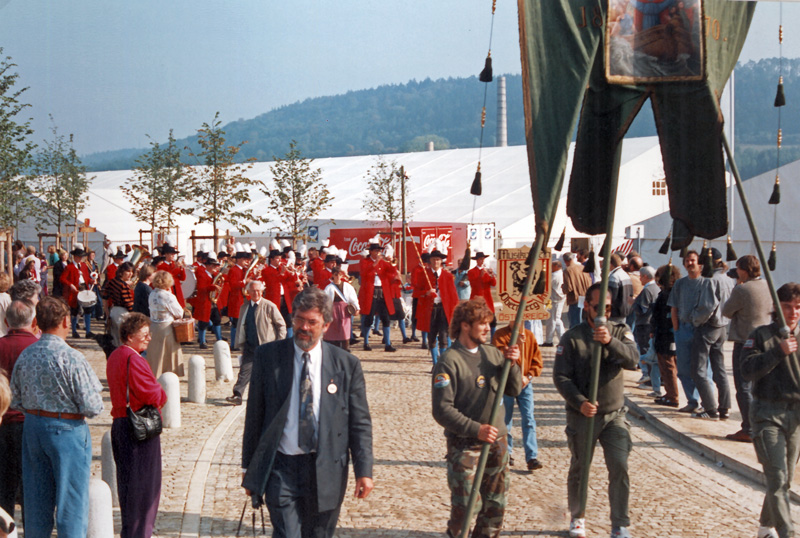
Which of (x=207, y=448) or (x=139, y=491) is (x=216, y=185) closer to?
(x=207, y=448)

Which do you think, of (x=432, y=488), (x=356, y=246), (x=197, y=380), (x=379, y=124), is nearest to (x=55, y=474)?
(x=432, y=488)

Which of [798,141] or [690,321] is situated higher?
[798,141]

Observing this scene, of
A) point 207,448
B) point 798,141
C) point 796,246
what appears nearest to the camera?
point 798,141

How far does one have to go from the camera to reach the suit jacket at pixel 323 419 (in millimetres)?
4746

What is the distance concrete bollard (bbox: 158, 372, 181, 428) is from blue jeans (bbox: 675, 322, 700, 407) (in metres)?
5.97

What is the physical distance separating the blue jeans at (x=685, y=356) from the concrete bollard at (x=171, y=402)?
597cm

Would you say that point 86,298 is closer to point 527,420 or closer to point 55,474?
point 527,420

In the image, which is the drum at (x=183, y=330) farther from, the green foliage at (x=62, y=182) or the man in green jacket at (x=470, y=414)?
the green foliage at (x=62, y=182)

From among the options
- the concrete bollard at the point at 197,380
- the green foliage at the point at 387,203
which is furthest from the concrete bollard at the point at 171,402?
the green foliage at the point at 387,203

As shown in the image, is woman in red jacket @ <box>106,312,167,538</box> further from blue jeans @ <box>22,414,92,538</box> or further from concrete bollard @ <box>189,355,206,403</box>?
concrete bollard @ <box>189,355,206,403</box>

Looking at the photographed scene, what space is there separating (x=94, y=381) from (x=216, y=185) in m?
23.3

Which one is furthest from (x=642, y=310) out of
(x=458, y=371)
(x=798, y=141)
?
(x=458, y=371)

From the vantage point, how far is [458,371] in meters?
5.73

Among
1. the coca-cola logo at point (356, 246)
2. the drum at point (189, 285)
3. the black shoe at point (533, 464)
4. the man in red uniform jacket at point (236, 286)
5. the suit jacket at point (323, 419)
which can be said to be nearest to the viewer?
the suit jacket at point (323, 419)
